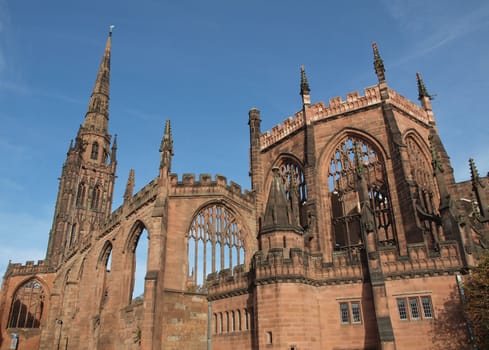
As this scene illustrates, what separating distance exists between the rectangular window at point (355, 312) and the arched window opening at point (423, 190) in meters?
6.02

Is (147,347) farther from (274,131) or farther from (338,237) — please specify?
(274,131)

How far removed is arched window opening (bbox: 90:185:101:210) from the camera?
219 feet

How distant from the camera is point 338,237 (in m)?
31.4

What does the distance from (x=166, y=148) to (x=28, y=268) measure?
3188 centimetres

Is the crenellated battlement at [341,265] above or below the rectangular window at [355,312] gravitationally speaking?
above

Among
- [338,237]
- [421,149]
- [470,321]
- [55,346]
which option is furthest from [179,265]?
[55,346]

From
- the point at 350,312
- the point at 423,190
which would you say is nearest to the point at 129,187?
the point at 350,312

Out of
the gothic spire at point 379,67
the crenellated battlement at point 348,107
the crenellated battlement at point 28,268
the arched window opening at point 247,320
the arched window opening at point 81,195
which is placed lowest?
the arched window opening at point 247,320

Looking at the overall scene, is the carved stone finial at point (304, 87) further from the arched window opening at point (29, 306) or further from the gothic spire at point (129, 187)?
the arched window opening at point (29, 306)

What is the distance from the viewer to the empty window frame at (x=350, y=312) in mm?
20487

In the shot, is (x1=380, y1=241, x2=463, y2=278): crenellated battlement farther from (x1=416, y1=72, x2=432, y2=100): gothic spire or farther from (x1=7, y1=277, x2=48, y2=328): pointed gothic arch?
(x1=7, y1=277, x2=48, y2=328): pointed gothic arch

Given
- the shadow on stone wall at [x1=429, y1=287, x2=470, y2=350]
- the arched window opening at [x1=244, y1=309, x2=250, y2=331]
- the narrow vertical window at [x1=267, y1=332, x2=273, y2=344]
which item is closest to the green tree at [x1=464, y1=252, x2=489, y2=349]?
the shadow on stone wall at [x1=429, y1=287, x2=470, y2=350]

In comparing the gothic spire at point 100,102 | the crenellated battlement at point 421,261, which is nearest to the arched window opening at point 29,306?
the gothic spire at point 100,102

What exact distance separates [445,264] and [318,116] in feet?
45.7
